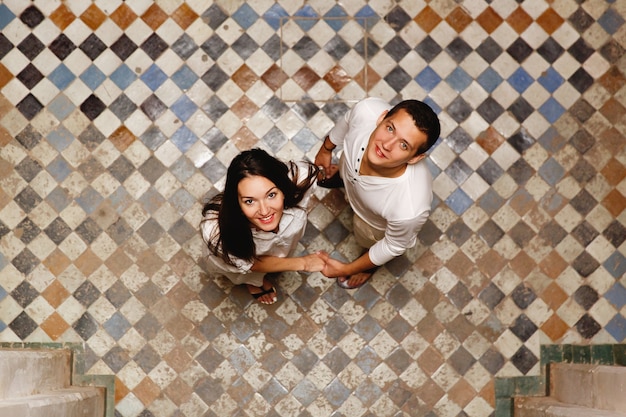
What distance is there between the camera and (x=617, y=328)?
3.56 meters

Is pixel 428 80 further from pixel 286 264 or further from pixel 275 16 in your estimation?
pixel 286 264

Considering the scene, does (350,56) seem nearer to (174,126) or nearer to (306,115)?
(306,115)

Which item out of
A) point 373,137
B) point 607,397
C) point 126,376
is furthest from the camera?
point 126,376

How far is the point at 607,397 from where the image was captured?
263 cm

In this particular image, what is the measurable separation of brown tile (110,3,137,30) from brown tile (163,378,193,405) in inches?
89.5

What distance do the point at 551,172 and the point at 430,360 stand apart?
1.42 meters

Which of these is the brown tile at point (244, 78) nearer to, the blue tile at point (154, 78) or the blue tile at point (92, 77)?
the blue tile at point (154, 78)

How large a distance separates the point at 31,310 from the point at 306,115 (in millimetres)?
2104

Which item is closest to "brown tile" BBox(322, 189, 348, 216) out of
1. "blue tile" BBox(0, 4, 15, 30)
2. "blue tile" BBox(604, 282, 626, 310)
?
"blue tile" BBox(604, 282, 626, 310)

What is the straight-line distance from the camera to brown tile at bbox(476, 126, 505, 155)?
11.9 feet

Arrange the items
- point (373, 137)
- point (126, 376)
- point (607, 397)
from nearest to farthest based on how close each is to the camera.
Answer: point (373, 137) → point (607, 397) → point (126, 376)

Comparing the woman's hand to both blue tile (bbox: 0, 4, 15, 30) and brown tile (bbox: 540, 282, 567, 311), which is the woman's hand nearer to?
brown tile (bbox: 540, 282, 567, 311)

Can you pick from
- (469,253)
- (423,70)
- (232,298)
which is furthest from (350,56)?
(232,298)

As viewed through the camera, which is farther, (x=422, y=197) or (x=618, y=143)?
(x=618, y=143)
